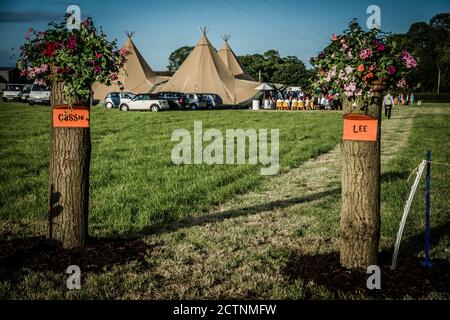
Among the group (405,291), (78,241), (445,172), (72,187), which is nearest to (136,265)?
(78,241)

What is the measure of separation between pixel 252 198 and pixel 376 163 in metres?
3.30

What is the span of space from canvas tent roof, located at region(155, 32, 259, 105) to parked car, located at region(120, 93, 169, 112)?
269 inches

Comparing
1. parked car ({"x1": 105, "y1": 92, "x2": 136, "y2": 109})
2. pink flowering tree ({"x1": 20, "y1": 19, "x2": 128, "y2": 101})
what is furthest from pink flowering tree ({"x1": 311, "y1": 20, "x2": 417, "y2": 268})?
parked car ({"x1": 105, "y1": 92, "x2": 136, "y2": 109})

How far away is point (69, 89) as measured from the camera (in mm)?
4027

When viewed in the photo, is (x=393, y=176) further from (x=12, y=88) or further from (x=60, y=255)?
(x=12, y=88)

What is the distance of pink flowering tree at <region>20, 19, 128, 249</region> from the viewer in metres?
3.97

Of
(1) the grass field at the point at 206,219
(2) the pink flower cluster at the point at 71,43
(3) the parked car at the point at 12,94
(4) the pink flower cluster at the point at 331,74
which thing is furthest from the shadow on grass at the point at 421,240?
(3) the parked car at the point at 12,94

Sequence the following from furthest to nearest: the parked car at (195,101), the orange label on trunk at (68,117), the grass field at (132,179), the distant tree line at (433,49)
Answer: the distant tree line at (433,49) < the parked car at (195,101) < the grass field at (132,179) < the orange label on trunk at (68,117)

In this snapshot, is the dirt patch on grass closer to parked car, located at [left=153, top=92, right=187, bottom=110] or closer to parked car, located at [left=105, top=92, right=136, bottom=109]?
parked car, located at [left=153, top=92, right=187, bottom=110]

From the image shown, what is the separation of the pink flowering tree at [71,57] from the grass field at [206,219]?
1810mm

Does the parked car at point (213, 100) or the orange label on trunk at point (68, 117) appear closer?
the orange label on trunk at point (68, 117)

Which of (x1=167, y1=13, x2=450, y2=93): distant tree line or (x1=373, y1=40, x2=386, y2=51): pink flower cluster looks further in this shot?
(x1=167, y1=13, x2=450, y2=93): distant tree line

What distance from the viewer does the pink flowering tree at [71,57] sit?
3.94 m

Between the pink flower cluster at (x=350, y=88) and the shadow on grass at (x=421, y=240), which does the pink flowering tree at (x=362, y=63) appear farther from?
the shadow on grass at (x=421, y=240)
